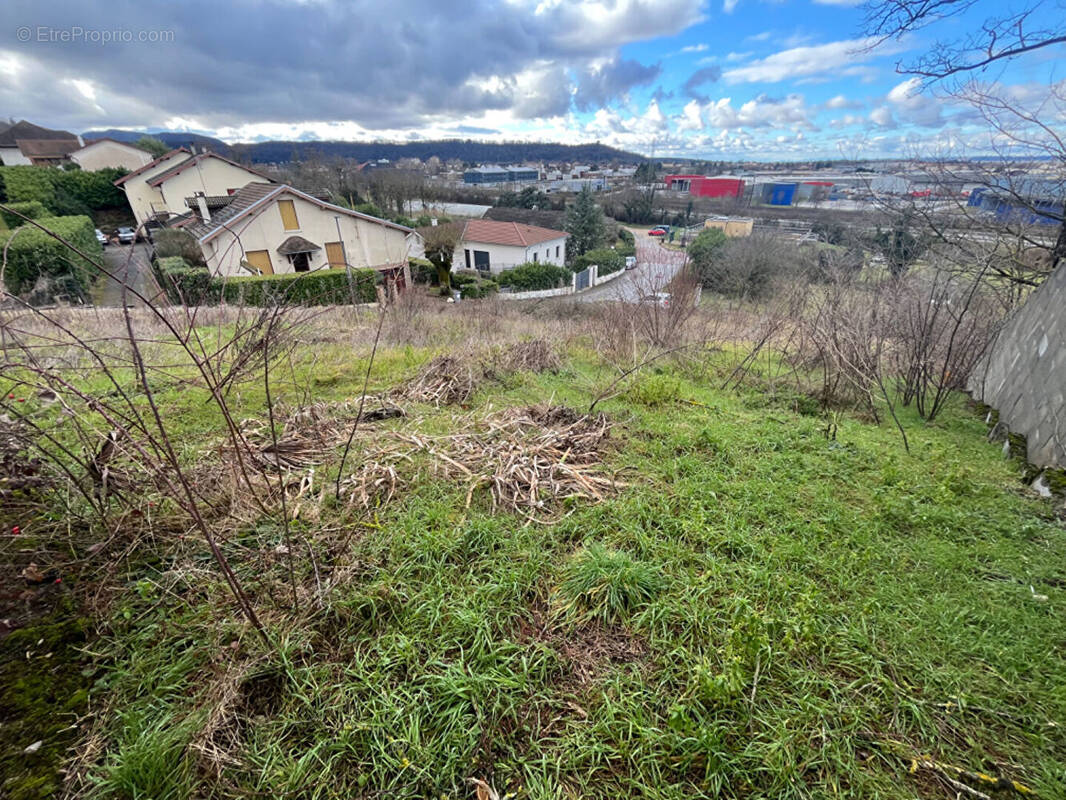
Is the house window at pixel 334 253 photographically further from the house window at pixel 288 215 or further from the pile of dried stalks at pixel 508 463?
the pile of dried stalks at pixel 508 463

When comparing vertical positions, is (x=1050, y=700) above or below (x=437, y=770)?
below

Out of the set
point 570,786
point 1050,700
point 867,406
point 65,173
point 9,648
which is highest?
point 65,173

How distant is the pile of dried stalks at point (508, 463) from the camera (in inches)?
122

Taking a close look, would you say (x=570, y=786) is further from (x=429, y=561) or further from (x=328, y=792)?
(x=429, y=561)

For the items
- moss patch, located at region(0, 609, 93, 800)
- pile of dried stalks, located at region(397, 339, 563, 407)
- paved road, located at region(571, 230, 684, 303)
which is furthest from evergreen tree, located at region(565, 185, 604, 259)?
moss patch, located at region(0, 609, 93, 800)

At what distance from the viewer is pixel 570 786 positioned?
1.56 m

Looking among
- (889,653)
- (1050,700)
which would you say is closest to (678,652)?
(889,653)

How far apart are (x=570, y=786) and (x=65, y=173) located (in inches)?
1621

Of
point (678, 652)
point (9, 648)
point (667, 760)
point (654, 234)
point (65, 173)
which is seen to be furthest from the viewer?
point (654, 234)

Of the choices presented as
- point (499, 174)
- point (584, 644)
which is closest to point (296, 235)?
point (584, 644)

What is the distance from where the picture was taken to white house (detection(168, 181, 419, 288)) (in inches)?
630

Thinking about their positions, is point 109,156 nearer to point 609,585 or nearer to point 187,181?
point 187,181

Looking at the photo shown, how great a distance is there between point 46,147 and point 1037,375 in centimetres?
6027

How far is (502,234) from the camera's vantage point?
83.2 feet
